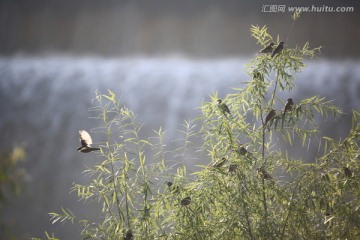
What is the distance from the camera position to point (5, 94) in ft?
17.5

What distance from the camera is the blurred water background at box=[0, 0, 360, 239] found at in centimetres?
469

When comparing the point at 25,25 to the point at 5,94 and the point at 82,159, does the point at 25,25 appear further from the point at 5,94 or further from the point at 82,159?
the point at 82,159

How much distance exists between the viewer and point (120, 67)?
5113 millimetres

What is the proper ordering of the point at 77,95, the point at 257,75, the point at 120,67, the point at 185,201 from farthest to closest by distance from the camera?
the point at 77,95
the point at 120,67
the point at 257,75
the point at 185,201

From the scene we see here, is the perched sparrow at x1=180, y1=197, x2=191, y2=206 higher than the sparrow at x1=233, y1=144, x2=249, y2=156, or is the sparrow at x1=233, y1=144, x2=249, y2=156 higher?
the sparrow at x1=233, y1=144, x2=249, y2=156

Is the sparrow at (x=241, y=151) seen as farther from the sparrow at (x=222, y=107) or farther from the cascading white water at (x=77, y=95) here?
the cascading white water at (x=77, y=95)

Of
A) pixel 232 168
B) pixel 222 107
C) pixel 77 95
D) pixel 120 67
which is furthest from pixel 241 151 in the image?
pixel 77 95

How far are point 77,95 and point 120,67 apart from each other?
1.61 ft

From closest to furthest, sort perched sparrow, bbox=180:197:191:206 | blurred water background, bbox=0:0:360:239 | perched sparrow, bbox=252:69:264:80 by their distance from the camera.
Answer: perched sparrow, bbox=180:197:191:206, perched sparrow, bbox=252:69:264:80, blurred water background, bbox=0:0:360:239

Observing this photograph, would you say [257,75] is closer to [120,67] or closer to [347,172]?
[347,172]

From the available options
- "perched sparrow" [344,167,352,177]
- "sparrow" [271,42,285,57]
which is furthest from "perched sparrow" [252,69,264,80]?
"perched sparrow" [344,167,352,177]

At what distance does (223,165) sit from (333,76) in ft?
8.21

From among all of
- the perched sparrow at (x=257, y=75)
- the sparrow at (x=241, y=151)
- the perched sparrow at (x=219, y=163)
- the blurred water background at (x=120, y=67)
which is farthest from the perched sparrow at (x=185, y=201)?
the blurred water background at (x=120, y=67)

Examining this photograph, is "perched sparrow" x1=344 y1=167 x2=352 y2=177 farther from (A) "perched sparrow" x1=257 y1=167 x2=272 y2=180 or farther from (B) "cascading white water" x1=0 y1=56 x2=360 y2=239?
(B) "cascading white water" x1=0 y1=56 x2=360 y2=239
